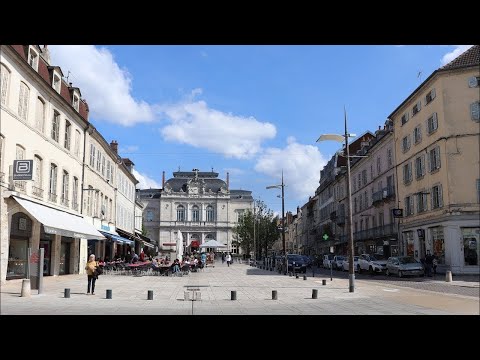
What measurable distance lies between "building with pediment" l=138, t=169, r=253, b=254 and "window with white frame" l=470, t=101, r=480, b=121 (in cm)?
9790

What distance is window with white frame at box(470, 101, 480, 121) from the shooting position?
7.55m

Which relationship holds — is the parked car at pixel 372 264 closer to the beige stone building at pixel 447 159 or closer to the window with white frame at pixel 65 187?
the window with white frame at pixel 65 187

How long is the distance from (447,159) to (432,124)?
3.38ft

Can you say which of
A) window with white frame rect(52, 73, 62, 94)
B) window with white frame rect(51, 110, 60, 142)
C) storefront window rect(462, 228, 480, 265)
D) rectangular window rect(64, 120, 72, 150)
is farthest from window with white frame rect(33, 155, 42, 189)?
storefront window rect(462, 228, 480, 265)

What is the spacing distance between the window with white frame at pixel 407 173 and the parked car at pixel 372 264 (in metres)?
22.0

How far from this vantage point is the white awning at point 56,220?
54.6 ft

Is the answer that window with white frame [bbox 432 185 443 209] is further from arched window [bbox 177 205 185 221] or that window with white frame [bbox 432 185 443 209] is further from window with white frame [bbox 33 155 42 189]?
arched window [bbox 177 205 185 221]

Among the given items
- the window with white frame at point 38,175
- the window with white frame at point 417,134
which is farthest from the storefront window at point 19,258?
the window with white frame at point 417,134

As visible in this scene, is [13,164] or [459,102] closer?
[459,102]
